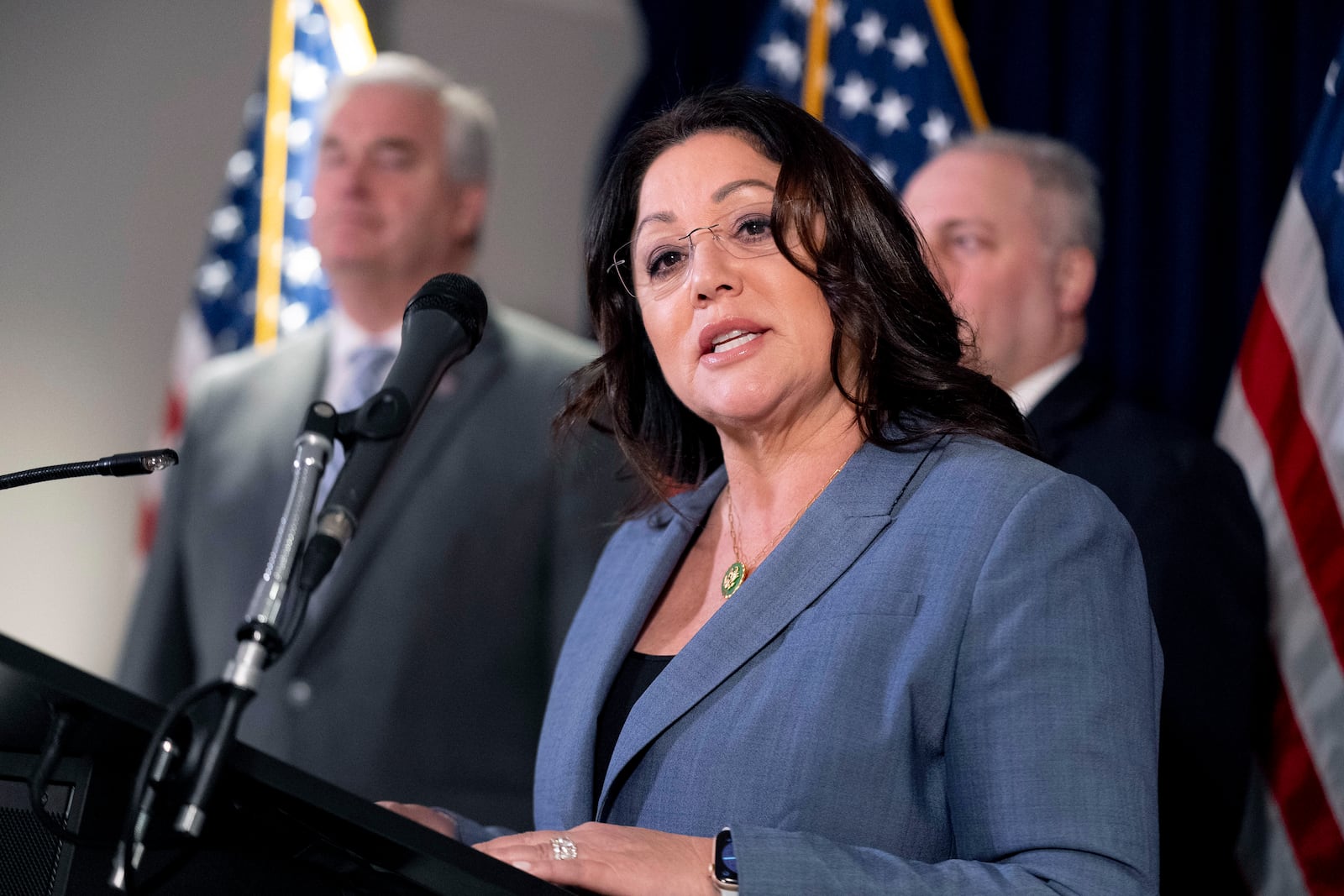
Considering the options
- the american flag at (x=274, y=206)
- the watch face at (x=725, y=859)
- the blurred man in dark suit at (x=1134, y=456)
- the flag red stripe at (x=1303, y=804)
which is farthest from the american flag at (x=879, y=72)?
the watch face at (x=725, y=859)

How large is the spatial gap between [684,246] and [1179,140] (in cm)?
184

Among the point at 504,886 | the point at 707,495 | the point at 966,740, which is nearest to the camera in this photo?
the point at 504,886

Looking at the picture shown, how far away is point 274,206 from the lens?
3729 millimetres

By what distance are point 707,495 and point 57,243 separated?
2.61 metres

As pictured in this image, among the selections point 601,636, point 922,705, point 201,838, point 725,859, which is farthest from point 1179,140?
point 201,838

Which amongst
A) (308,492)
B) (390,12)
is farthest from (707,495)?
(390,12)

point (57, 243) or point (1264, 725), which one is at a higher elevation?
point (57, 243)

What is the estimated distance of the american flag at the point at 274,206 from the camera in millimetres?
3676

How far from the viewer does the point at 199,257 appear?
384 centimetres

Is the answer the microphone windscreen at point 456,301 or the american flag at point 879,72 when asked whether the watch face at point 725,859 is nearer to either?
the microphone windscreen at point 456,301

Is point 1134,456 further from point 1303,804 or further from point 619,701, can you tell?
point 619,701

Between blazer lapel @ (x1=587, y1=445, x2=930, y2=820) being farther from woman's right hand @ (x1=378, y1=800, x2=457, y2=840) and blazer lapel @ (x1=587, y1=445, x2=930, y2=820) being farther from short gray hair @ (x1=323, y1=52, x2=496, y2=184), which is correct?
short gray hair @ (x1=323, y1=52, x2=496, y2=184)

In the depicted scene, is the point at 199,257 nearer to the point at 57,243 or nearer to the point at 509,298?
the point at 57,243

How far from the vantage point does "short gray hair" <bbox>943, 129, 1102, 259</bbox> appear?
9.75 ft
